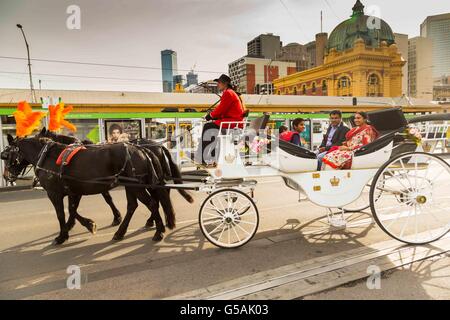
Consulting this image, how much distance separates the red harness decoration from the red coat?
2287 millimetres

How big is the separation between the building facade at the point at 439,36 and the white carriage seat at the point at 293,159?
94.3 metres

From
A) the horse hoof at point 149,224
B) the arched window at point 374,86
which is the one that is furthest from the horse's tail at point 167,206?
the arched window at point 374,86

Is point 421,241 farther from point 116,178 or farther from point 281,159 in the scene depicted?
point 116,178

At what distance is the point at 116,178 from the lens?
16.2 ft

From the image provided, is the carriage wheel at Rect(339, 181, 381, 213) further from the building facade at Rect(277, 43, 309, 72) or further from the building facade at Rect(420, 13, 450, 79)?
the building facade at Rect(277, 43, 309, 72)

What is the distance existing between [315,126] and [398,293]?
1693 centimetres

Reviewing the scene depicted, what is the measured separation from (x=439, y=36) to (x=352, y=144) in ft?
359

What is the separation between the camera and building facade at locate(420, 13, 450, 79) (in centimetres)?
8356

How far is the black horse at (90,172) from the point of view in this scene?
4.89 metres

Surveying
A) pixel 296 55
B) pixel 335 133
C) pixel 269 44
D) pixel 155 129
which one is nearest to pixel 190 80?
pixel 296 55

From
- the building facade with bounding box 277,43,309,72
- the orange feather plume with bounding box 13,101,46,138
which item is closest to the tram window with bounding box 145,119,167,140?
the orange feather plume with bounding box 13,101,46,138

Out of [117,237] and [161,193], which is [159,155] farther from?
[117,237]

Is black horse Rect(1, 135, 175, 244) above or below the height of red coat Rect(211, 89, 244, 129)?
below
